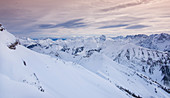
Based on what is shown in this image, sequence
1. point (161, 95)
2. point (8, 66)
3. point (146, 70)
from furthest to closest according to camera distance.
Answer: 1. point (146, 70)
2. point (161, 95)
3. point (8, 66)

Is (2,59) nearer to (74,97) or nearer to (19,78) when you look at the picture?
(19,78)

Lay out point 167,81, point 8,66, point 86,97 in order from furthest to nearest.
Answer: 1. point 167,81
2. point 86,97
3. point 8,66

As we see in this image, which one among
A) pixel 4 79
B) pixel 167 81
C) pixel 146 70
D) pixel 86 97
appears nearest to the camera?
pixel 4 79

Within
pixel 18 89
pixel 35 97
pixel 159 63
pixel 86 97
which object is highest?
pixel 18 89

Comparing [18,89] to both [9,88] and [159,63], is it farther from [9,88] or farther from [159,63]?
[159,63]

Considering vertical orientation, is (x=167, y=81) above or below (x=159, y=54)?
below

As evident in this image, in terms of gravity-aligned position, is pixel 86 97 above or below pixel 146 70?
above

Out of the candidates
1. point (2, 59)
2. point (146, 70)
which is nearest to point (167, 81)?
point (146, 70)

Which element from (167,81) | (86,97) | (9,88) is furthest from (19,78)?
(167,81)

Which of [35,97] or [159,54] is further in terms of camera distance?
[159,54]
